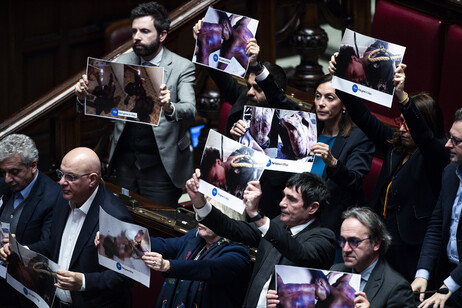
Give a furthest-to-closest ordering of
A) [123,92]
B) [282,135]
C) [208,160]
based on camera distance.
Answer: [123,92] < [282,135] < [208,160]

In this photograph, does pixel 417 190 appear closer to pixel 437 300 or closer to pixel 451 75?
pixel 437 300

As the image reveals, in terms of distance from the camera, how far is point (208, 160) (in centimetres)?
347

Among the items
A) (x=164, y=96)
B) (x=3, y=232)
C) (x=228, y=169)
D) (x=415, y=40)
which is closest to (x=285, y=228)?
(x=228, y=169)

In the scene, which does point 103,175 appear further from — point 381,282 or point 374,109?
point 381,282

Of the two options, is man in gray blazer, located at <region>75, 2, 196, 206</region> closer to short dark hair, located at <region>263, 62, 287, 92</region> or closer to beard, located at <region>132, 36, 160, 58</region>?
beard, located at <region>132, 36, 160, 58</region>

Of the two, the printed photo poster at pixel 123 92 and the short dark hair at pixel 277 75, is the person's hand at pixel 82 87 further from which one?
the short dark hair at pixel 277 75

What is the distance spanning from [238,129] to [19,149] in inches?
39.0

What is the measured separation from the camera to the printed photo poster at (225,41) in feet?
12.9

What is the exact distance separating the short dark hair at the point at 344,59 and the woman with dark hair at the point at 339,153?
0.20m

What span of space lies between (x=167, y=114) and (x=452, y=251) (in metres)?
1.47

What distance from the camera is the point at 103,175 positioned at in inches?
200

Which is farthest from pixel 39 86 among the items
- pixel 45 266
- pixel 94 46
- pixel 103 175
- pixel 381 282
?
pixel 381 282

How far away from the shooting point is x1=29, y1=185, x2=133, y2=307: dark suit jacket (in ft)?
11.6

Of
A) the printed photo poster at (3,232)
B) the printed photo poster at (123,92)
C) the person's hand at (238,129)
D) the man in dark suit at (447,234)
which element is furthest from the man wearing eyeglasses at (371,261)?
the printed photo poster at (3,232)
